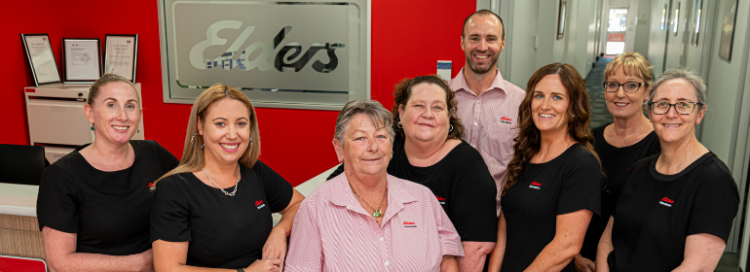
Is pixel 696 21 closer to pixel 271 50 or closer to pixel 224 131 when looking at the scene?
pixel 271 50

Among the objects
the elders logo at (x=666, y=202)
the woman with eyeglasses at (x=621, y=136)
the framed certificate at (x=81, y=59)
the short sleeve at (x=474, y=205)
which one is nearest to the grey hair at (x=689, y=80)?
the elders logo at (x=666, y=202)

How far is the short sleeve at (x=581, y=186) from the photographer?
6.11 ft

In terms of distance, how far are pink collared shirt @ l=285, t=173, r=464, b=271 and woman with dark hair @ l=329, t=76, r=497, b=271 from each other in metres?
0.16

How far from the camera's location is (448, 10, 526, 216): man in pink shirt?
2844 millimetres

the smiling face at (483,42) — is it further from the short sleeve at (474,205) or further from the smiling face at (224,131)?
the smiling face at (224,131)

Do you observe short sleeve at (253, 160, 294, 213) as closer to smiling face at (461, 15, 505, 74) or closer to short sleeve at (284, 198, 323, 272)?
short sleeve at (284, 198, 323, 272)

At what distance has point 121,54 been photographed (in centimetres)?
514

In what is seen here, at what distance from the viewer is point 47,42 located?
505 cm

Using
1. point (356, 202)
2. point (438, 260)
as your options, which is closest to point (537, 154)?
point (438, 260)

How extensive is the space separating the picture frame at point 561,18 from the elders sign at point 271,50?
3474 millimetres

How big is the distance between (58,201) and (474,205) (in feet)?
5.25

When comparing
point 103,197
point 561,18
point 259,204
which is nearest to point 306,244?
point 259,204

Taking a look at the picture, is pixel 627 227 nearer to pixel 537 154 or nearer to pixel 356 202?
pixel 537 154

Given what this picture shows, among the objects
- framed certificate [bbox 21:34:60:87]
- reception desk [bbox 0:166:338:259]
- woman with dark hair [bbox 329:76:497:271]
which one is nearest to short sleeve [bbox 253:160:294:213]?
reception desk [bbox 0:166:338:259]
